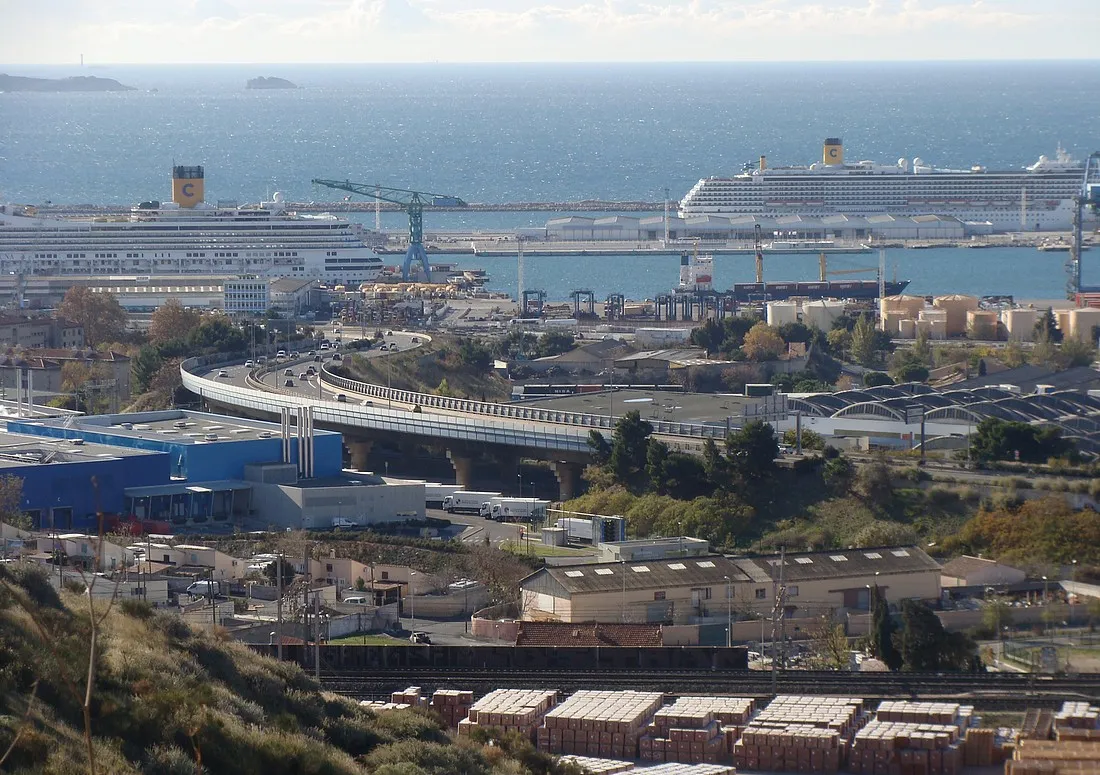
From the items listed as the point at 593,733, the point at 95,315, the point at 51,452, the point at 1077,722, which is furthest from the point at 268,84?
the point at 1077,722

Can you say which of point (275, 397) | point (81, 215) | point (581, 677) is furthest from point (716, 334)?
point (81, 215)

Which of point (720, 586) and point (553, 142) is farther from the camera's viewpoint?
point (553, 142)

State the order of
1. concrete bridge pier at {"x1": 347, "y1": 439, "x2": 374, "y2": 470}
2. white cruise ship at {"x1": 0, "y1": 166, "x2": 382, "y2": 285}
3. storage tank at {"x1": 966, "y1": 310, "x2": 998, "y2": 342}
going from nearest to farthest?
concrete bridge pier at {"x1": 347, "y1": 439, "x2": 374, "y2": 470} → storage tank at {"x1": 966, "y1": 310, "x2": 998, "y2": 342} → white cruise ship at {"x1": 0, "y1": 166, "x2": 382, "y2": 285}

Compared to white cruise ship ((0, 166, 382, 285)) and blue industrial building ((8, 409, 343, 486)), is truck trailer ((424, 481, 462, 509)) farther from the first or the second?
white cruise ship ((0, 166, 382, 285))

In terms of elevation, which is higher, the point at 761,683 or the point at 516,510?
the point at 761,683

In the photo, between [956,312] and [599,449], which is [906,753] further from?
[956,312]

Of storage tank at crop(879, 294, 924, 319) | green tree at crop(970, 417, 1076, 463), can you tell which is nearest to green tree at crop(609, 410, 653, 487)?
green tree at crop(970, 417, 1076, 463)
